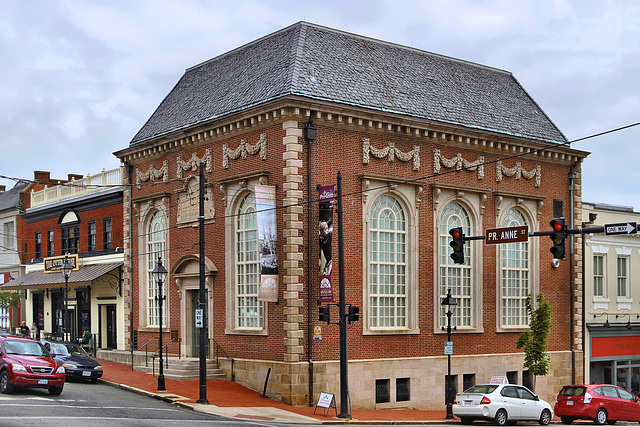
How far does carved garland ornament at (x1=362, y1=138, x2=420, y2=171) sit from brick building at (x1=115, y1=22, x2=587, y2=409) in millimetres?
78

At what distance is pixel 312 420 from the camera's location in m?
25.3

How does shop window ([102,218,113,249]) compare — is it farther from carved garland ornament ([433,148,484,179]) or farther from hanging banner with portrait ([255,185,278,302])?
carved garland ornament ([433,148,484,179])

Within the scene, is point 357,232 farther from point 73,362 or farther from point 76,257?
point 76,257

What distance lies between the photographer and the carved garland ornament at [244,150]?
30141 millimetres

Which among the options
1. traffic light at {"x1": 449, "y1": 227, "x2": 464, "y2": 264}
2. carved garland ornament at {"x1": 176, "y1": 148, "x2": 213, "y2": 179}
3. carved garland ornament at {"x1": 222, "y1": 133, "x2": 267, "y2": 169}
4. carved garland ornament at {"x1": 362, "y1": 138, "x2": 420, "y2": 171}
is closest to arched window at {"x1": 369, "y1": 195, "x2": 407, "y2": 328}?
carved garland ornament at {"x1": 362, "y1": 138, "x2": 420, "y2": 171}

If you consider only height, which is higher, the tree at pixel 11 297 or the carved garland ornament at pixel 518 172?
the carved garland ornament at pixel 518 172

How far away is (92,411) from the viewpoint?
73.8 feet

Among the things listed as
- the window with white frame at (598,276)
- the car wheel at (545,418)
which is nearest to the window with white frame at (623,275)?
the window with white frame at (598,276)

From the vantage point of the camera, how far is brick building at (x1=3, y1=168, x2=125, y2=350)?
137ft

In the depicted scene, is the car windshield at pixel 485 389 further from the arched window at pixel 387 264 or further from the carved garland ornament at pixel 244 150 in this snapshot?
the carved garland ornament at pixel 244 150

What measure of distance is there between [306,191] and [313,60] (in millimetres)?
5892

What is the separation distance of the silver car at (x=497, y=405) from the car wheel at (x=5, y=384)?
14.1 meters

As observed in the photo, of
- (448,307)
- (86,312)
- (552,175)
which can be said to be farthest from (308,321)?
(86,312)

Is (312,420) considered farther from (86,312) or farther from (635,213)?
(635,213)
